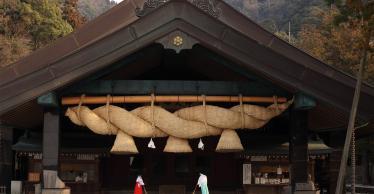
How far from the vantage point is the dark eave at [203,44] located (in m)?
9.78

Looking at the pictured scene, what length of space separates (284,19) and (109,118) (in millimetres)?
84995

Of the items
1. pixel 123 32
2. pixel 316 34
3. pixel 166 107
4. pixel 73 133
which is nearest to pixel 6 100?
pixel 123 32

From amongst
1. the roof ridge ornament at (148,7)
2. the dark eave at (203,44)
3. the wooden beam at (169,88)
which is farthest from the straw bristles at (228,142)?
the roof ridge ornament at (148,7)

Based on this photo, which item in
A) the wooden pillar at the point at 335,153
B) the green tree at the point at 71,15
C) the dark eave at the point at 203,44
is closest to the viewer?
the dark eave at the point at 203,44

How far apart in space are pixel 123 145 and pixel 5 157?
4.77m

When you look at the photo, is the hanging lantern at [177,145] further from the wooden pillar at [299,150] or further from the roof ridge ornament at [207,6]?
the roof ridge ornament at [207,6]

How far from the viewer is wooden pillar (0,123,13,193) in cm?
1373

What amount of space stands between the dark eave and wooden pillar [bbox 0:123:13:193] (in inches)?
156

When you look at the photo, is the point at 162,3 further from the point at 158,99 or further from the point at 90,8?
the point at 90,8

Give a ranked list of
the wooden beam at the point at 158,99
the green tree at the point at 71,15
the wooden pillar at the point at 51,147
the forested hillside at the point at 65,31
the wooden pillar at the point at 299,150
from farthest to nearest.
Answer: the green tree at the point at 71,15 → the forested hillside at the point at 65,31 → the wooden beam at the point at 158,99 → the wooden pillar at the point at 299,150 → the wooden pillar at the point at 51,147

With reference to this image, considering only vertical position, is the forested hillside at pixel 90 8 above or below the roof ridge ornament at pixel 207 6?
above

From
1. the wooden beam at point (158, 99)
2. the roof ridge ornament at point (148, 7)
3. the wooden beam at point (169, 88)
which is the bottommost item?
the wooden beam at point (158, 99)

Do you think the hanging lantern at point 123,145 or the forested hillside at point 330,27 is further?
the hanging lantern at point 123,145

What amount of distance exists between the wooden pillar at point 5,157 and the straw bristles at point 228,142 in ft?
20.0
